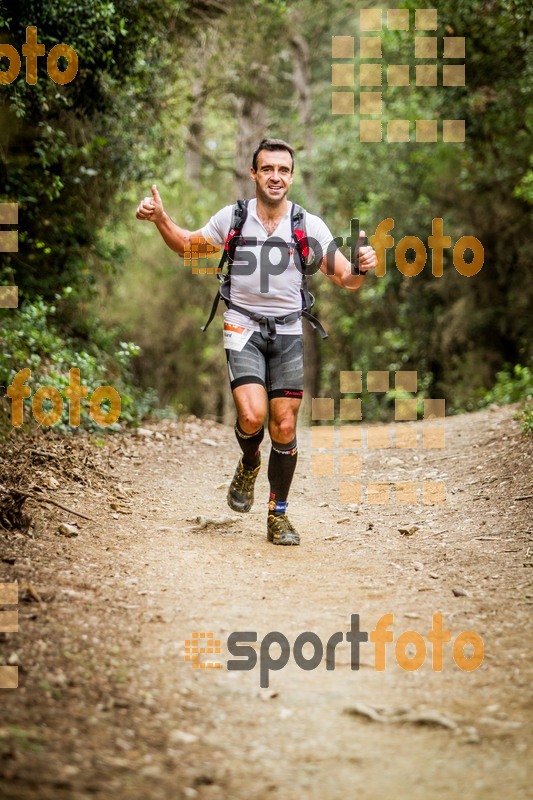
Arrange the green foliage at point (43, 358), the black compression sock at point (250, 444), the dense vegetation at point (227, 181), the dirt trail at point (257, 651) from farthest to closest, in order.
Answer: the dense vegetation at point (227, 181)
the green foliage at point (43, 358)
the black compression sock at point (250, 444)
the dirt trail at point (257, 651)

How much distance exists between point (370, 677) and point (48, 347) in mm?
6055

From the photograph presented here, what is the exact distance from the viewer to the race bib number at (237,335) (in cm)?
555

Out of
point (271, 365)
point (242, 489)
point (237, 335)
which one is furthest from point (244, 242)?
point (242, 489)

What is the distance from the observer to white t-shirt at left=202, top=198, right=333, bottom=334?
547 cm

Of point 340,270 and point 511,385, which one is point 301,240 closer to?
point 340,270

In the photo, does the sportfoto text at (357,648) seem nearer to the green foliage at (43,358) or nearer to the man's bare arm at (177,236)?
the man's bare arm at (177,236)

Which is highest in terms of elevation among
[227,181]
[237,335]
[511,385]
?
[227,181]

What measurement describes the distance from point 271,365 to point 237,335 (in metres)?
0.32

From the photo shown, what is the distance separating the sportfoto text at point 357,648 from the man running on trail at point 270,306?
68.4 inches

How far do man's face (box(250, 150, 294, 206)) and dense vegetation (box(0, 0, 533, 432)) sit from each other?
116 inches

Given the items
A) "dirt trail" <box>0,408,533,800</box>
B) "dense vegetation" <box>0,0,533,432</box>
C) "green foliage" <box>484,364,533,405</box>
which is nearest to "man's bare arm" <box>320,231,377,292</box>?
"dirt trail" <box>0,408,533,800</box>

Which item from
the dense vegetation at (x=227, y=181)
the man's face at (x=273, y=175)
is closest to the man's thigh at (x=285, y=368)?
the man's face at (x=273, y=175)

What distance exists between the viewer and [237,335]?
556 cm

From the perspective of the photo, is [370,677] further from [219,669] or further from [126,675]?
[126,675]
